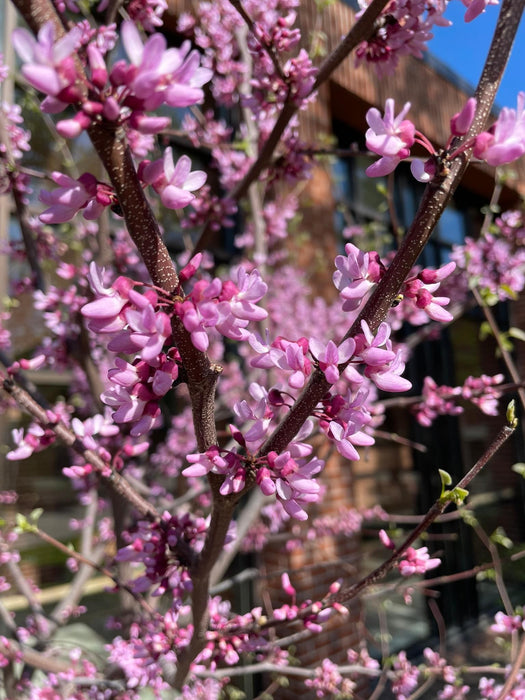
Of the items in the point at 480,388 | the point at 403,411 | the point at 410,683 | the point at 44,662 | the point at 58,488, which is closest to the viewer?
the point at 44,662

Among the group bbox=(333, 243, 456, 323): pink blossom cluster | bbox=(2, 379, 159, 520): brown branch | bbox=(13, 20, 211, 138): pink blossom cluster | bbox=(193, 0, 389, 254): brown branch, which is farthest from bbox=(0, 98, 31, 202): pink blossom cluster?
bbox=(333, 243, 456, 323): pink blossom cluster

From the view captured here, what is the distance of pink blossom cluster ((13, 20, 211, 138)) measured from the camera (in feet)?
1.49

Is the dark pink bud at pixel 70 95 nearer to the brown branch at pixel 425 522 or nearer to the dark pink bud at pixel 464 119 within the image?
the dark pink bud at pixel 464 119

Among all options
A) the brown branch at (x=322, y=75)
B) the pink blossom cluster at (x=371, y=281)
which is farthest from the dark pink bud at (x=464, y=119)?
the brown branch at (x=322, y=75)

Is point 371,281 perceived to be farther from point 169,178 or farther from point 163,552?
point 163,552

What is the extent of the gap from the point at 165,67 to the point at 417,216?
367mm

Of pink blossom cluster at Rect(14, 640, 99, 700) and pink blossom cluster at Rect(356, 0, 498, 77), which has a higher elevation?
pink blossom cluster at Rect(356, 0, 498, 77)

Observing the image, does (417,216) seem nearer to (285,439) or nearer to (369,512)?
(285,439)

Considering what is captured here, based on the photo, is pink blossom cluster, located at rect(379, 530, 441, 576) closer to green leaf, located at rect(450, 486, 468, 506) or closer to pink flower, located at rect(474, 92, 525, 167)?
green leaf, located at rect(450, 486, 468, 506)

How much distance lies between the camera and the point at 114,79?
0.50m

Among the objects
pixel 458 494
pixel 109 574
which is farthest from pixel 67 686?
pixel 458 494

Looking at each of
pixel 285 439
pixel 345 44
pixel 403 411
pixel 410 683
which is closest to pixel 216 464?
pixel 285 439

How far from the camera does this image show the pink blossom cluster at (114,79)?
17.9 inches

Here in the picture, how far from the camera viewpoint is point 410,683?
1.98m
